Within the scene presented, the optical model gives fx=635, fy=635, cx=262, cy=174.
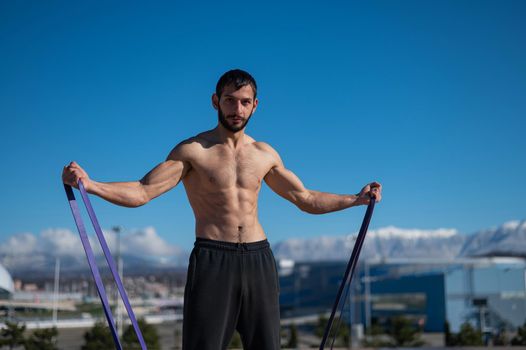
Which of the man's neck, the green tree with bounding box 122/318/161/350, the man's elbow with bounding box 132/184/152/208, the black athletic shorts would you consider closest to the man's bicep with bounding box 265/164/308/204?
the man's neck

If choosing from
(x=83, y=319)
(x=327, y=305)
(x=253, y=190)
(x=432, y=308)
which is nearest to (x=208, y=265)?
(x=253, y=190)

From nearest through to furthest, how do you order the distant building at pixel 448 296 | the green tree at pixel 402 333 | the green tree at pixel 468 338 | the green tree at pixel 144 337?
the green tree at pixel 144 337 → the green tree at pixel 468 338 → the green tree at pixel 402 333 → the distant building at pixel 448 296

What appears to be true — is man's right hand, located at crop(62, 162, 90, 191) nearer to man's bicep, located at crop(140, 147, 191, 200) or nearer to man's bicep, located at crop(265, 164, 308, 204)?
man's bicep, located at crop(140, 147, 191, 200)

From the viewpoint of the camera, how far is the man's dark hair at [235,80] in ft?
11.8

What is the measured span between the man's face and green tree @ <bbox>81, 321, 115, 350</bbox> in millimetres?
13183

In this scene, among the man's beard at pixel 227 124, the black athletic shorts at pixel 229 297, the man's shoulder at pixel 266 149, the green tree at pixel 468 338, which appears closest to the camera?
the black athletic shorts at pixel 229 297

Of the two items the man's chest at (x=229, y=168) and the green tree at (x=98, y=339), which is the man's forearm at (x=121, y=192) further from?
the green tree at (x=98, y=339)

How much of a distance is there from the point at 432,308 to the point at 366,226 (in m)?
45.0

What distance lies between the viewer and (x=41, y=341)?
604 inches

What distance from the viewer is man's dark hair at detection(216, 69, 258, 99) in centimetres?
361

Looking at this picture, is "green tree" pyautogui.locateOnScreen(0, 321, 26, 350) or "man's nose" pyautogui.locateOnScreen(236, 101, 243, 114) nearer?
"man's nose" pyautogui.locateOnScreen(236, 101, 243, 114)

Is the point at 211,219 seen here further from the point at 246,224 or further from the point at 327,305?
the point at 327,305

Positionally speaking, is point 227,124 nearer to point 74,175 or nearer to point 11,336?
point 74,175

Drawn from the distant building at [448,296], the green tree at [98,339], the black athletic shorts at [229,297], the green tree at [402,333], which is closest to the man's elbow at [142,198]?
the black athletic shorts at [229,297]
